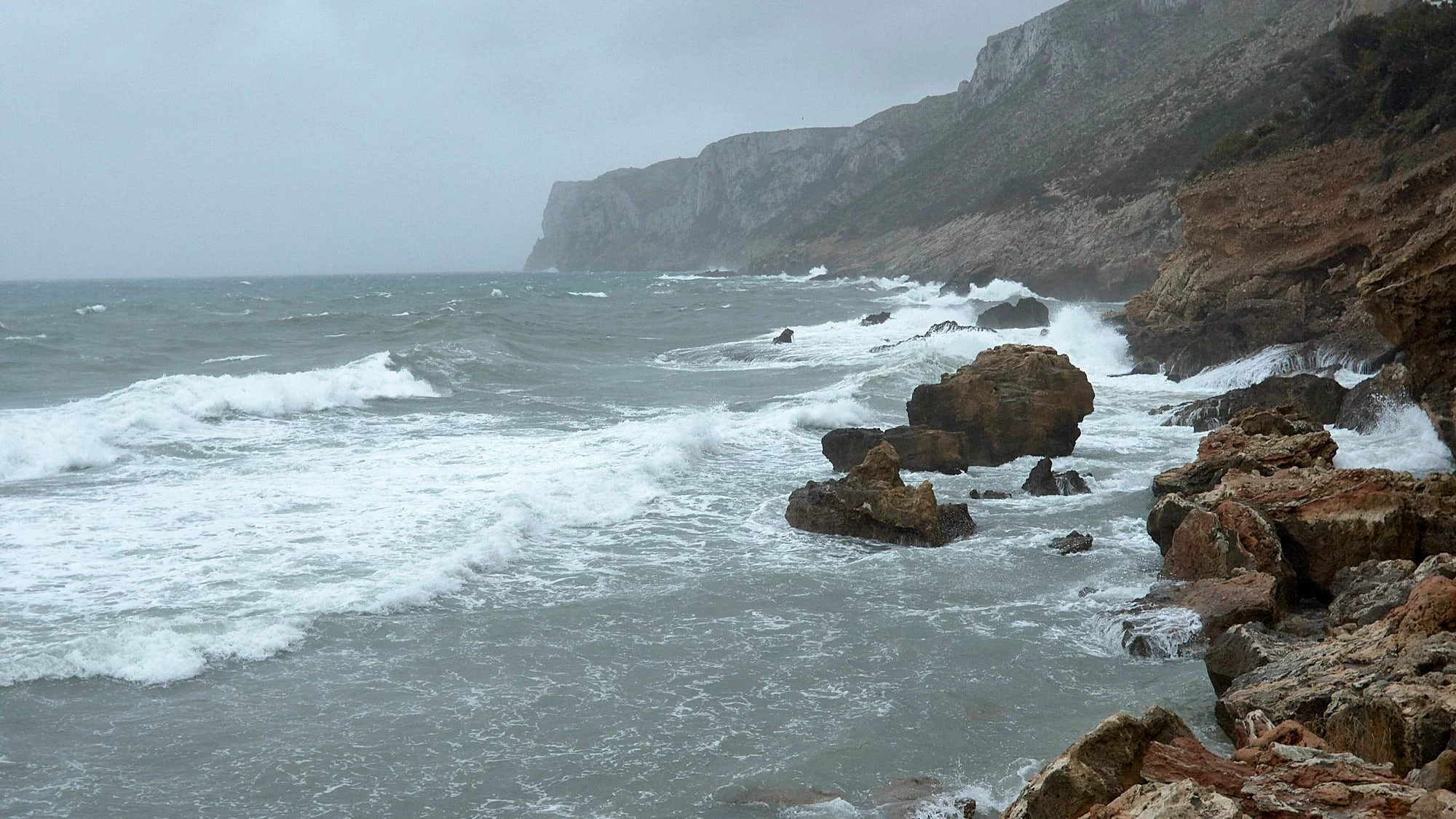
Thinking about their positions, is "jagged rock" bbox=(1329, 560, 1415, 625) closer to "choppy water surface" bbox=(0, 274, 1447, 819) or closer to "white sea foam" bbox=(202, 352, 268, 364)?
"choppy water surface" bbox=(0, 274, 1447, 819)

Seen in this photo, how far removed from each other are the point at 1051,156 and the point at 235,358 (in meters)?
59.5

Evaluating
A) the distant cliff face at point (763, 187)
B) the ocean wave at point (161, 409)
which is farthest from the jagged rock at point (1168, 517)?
the distant cliff face at point (763, 187)

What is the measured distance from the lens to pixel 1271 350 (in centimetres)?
2258

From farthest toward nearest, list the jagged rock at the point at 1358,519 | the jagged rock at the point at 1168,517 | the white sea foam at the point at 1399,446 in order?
1. the white sea foam at the point at 1399,446
2. the jagged rock at the point at 1168,517
3. the jagged rock at the point at 1358,519

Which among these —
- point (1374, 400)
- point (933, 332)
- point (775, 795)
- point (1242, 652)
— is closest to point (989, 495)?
point (1374, 400)

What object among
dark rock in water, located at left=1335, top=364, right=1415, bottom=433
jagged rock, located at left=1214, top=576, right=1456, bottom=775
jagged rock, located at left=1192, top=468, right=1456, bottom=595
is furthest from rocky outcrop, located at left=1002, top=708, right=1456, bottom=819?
dark rock in water, located at left=1335, top=364, right=1415, bottom=433

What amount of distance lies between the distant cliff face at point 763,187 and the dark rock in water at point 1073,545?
4626 inches

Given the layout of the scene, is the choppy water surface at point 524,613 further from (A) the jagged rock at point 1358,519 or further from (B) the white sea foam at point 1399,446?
(A) the jagged rock at point 1358,519

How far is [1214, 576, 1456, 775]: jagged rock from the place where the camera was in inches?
Result: 212

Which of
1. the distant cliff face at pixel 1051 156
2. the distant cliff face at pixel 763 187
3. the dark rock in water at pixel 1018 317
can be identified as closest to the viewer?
the dark rock in water at pixel 1018 317

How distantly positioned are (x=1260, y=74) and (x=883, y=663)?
185 ft

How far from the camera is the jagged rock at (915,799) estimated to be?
6336 mm

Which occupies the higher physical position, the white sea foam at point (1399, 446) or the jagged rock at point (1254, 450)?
the jagged rock at point (1254, 450)

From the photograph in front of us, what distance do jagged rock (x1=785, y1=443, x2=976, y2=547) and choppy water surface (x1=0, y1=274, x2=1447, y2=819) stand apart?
1.07ft
